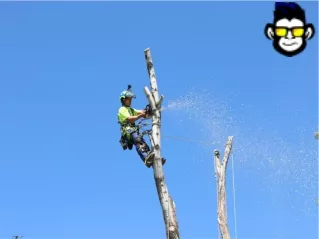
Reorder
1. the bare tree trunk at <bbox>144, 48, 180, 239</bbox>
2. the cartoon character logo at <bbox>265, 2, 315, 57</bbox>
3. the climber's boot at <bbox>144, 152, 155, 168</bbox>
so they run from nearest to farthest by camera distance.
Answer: the cartoon character logo at <bbox>265, 2, 315, 57</bbox> → the bare tree trunk at <bbox>144, 48, 180, 239</bbox> → the climber's boot at <bbox>144, 152, 155, 168</bbox>

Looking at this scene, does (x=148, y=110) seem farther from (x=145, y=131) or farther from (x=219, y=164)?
(x=219, y=164)

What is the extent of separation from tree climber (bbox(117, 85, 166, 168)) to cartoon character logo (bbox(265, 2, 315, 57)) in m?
2.78

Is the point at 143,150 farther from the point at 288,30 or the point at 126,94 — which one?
the point at 288,30

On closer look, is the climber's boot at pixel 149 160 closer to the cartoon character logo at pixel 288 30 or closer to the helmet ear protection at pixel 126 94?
the helmet ear protection at pixel 126 94

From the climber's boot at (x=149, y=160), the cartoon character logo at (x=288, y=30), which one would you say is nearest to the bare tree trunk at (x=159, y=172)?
the climber's boot at (x=149, y=160)

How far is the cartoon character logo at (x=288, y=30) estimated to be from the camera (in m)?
7.80

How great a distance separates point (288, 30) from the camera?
787cm

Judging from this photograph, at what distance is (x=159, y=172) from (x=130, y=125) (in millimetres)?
1096

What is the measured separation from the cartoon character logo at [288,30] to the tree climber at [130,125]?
109 inches

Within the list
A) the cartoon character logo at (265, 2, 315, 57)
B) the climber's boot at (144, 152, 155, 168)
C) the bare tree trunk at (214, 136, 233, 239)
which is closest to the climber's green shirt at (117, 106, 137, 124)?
the climber's boot at (144, 152, 155, 168)

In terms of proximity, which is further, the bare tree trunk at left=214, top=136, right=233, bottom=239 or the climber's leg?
the bare tree trunk at left=214, top=136, right=233, bottom=239

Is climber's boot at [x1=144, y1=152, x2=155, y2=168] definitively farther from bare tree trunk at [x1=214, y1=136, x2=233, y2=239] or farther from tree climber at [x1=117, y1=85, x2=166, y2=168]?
bare tree trunk at [x1=214, y1=136, x2=233, y2=239]

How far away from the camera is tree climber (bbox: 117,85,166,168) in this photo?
9711 millimetres

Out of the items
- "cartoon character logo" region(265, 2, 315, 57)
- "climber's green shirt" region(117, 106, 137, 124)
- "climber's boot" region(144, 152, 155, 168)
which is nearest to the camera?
"cartoon character logo" region(265, 2, 315, 57)
